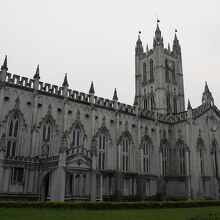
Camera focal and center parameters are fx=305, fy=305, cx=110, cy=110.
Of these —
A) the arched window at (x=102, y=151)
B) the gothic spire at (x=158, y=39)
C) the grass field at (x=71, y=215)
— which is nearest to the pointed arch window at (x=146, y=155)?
the arched window at (x=102, y=151)

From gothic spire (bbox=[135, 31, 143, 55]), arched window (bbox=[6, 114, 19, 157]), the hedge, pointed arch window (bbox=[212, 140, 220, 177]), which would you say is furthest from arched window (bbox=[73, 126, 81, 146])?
gothic spire (bbox=[135, 31, 143, 55])

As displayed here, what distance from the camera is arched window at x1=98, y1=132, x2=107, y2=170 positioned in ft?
147

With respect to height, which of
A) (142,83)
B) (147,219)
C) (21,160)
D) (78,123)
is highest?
(142,83)

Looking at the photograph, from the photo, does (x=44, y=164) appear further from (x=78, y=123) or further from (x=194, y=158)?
(x=194, y=158)

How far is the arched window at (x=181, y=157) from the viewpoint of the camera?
174 ft

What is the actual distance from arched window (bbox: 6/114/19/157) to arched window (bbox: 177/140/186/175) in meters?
29.2

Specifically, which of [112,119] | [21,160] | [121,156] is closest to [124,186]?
[121,156]

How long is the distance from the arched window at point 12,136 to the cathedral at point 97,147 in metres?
0.12

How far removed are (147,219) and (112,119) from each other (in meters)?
28.8

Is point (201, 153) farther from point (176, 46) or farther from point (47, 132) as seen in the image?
point (176, 46)

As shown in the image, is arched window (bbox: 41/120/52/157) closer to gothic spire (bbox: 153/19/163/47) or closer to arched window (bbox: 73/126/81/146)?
arched window (bbox: 73/126/81/146)

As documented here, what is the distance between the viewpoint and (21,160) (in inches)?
1422

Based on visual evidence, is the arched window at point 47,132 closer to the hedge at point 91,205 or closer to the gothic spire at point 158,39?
the hedge at point 91,205

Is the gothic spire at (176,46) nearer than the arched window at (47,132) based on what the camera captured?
No
